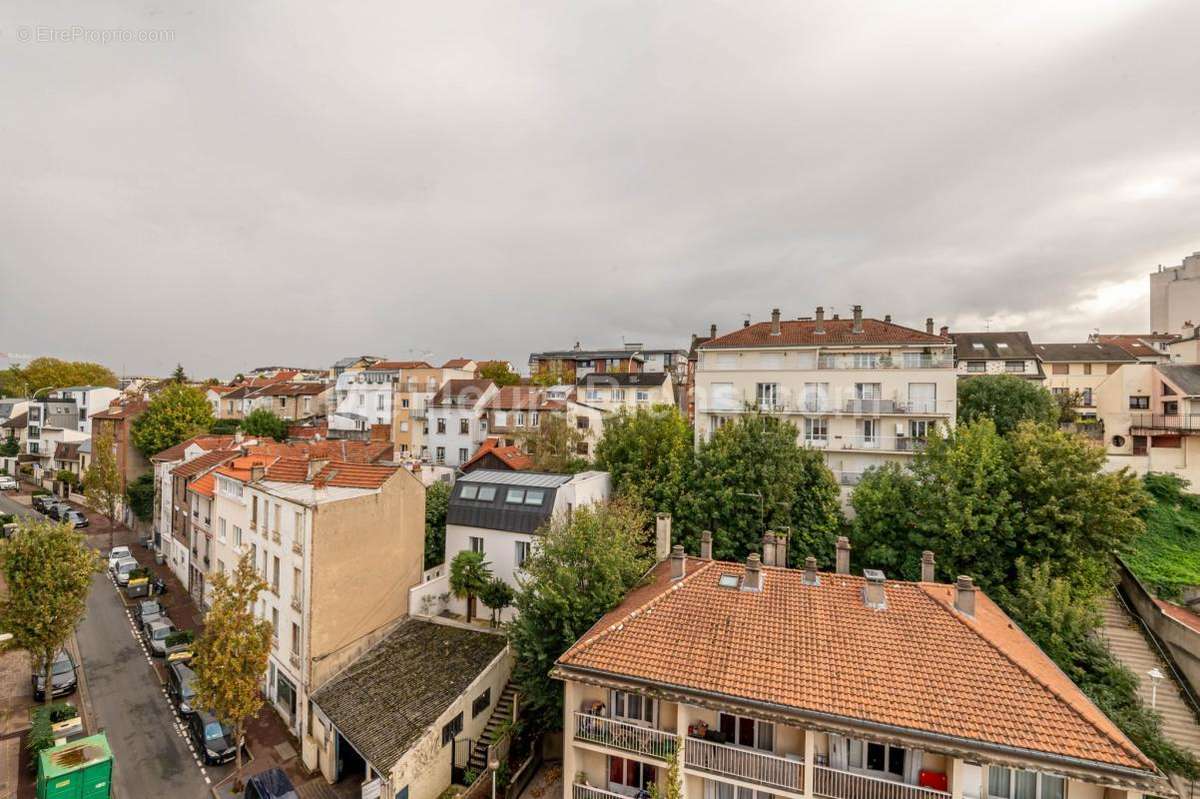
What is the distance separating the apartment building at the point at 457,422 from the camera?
168 ft

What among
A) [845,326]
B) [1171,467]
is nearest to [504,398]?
[845,326]

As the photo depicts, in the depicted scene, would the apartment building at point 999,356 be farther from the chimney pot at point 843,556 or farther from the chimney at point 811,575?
the chimney at point 811,575

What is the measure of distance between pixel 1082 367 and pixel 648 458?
45.0 m

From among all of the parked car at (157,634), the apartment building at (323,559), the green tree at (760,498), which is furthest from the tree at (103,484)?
the green tree at (760,498)

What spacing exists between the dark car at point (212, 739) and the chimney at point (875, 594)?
69.7 feet

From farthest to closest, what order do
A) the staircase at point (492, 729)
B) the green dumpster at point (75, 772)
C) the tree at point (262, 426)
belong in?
the tree at point (262, 426) < the staircase at point (492, 729) < the green dumpster at point (75, 772)

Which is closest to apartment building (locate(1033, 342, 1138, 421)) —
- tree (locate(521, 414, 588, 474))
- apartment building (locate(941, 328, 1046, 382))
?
apartment building (locate(941, 328, 1046, 382))

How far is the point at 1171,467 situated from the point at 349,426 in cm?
6652

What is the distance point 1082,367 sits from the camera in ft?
157

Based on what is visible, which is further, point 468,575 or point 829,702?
point 468,575

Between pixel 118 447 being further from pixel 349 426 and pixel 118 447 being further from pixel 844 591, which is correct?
pixel 844 591

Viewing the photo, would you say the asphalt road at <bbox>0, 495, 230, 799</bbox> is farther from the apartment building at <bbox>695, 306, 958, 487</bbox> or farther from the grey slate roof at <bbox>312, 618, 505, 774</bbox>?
the apartment building at <bbox>695, 306, 958, 487</bbox>

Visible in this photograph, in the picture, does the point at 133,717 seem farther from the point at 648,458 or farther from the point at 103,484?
the point at 103,484

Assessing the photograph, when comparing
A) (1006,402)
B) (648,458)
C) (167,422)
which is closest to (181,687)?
(648,458)
